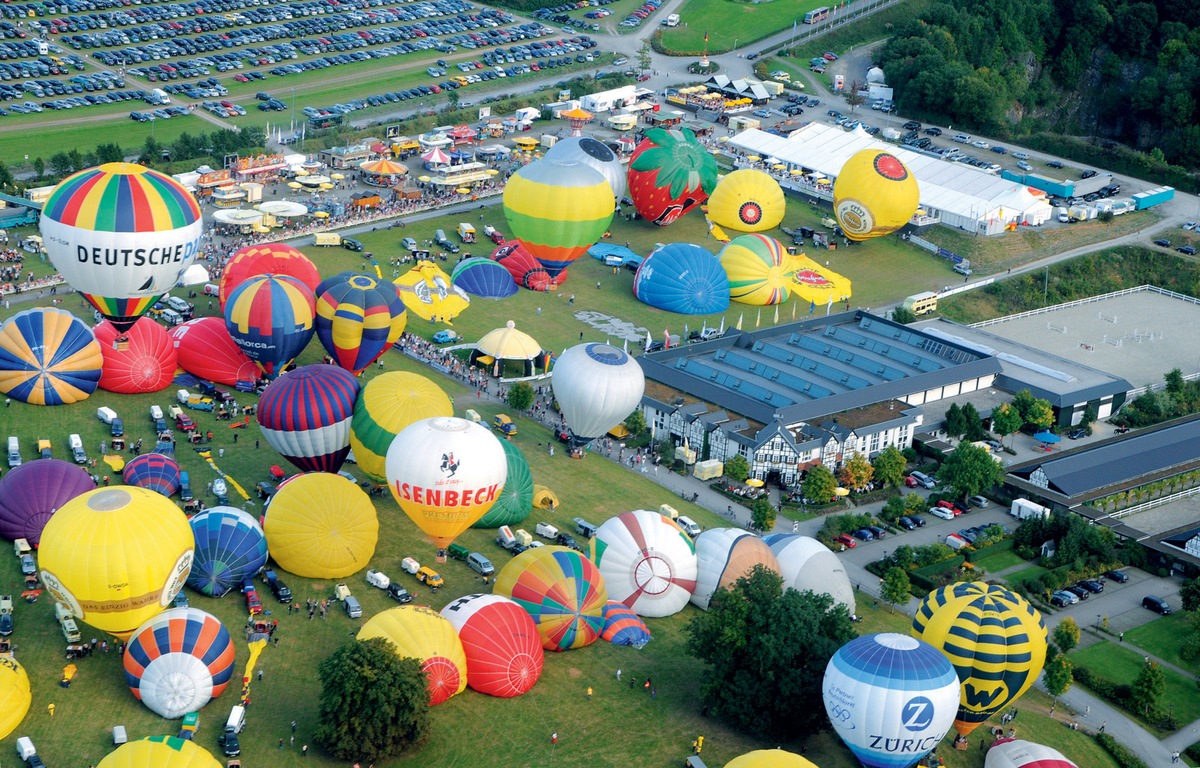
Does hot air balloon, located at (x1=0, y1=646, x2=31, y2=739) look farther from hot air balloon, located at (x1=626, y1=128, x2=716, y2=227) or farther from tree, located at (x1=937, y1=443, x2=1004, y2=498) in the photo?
hot air balloon, located at (x1=626, y1=128, x2=716, y2=227)

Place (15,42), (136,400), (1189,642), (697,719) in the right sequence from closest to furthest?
(697,719) < (1189,642) < (136,400) < (15,42)

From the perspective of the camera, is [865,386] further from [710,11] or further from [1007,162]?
[710,11]

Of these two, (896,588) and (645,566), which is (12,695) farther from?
(896,588)

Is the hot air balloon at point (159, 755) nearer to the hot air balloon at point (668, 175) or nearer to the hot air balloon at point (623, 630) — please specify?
the hot air balloon at point (623, 630)

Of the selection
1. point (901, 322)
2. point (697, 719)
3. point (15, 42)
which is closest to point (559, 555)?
point (697, 719)

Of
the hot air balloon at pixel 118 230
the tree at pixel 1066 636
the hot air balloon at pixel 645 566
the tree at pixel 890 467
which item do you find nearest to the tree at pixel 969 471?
the tree at pixel 890 467

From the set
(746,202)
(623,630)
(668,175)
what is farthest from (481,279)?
(623,630)

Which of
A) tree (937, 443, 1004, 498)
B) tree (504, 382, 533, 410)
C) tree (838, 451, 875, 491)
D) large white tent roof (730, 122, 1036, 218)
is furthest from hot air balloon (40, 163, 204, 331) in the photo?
large white tent roof (730, 122, 1036, 218)
